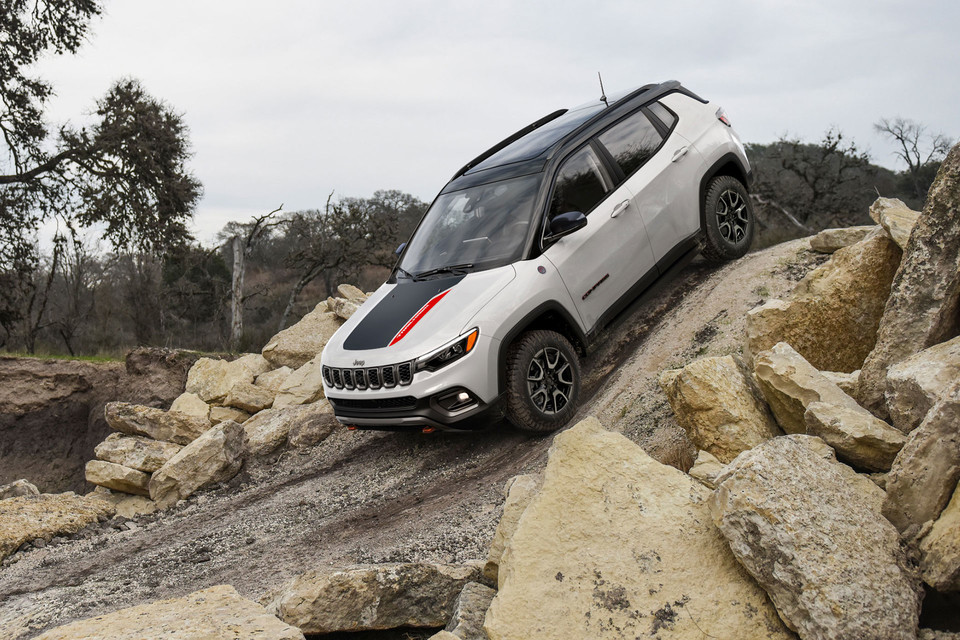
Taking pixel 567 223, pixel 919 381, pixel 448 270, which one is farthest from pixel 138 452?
pixel 919 381

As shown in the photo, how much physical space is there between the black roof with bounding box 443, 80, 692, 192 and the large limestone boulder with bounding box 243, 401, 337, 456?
2.99 m

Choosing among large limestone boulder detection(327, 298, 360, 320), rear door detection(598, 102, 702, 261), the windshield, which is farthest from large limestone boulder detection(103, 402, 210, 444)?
rear door detection(598, 102, 702, 261)

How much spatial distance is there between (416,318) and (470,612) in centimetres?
313

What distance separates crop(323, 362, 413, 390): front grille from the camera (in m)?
5.91

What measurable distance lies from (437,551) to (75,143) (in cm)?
1600

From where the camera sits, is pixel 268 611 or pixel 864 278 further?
pixel 864 278

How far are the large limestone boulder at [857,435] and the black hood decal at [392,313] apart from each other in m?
3.37

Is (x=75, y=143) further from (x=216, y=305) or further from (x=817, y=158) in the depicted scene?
(x=817, y=158)

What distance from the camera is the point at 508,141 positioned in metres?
8.29

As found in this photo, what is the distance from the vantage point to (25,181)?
1691 centimetres

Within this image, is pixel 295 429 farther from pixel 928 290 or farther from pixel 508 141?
pixel 928 290

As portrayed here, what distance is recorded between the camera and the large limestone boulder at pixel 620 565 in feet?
9.80

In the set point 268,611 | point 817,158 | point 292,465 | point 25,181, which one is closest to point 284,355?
point 292,465

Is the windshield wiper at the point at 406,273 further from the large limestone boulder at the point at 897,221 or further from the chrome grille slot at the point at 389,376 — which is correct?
the large limestone boulder at the point at 897,221
